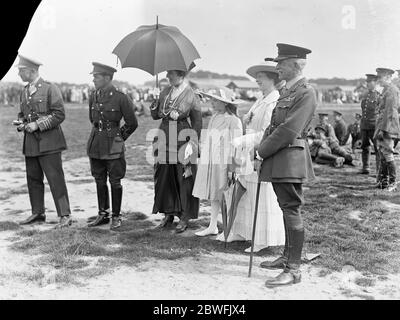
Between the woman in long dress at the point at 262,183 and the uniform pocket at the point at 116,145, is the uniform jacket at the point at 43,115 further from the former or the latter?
the woman in long dress at the point at 262,183

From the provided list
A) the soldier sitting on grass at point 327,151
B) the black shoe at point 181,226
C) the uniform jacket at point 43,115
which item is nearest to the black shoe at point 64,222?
the uniform jacket at point 43,115

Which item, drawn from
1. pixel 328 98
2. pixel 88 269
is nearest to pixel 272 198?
pixel 88 269

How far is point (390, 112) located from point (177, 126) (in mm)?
4501

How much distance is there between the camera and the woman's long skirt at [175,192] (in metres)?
6.68

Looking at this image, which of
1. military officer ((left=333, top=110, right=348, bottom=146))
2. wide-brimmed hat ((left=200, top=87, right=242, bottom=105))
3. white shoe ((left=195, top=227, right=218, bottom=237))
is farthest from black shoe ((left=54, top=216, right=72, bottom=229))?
military officer ((left=333, top=110, right=348, bottom=146))

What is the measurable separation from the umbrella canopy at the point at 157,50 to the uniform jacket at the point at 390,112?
4322 mm

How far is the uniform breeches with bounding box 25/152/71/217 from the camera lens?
6.79 metres

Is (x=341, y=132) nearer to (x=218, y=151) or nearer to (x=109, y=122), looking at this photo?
(x=218, y=151)

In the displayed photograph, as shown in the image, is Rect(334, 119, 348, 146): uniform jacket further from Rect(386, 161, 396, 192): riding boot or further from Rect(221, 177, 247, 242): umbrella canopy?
Rect(221, 177, 247, 242): umbrella canopy

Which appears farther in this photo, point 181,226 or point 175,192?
point 175,192

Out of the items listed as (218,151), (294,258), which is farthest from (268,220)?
(218,151)

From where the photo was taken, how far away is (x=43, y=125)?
6551 millimetres

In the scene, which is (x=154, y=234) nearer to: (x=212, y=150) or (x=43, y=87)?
(x=212, y=150)

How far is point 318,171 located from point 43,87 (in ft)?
22.7
